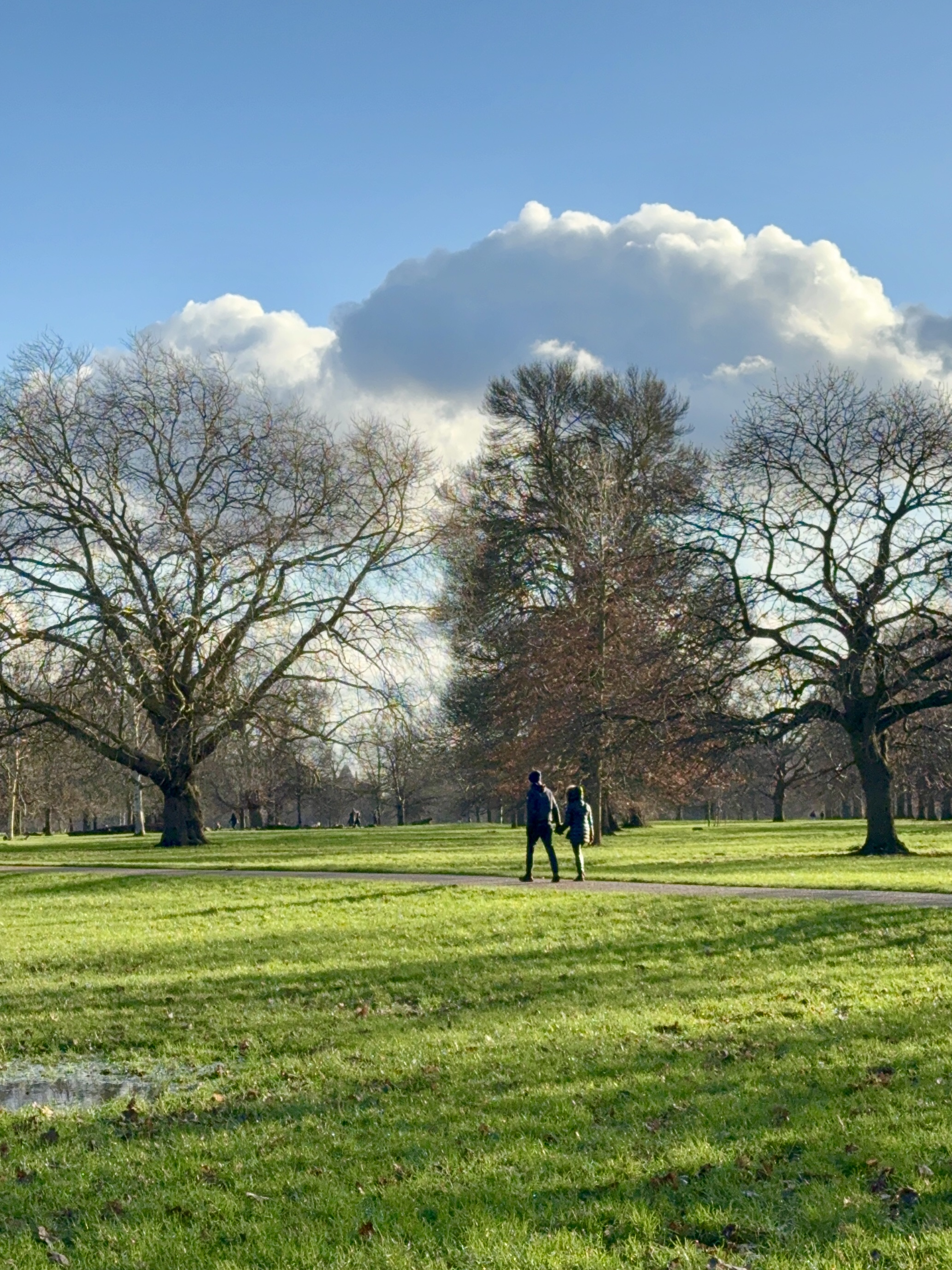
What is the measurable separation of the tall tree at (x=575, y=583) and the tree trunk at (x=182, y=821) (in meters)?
10.1

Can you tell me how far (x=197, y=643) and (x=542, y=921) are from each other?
61.2 ft

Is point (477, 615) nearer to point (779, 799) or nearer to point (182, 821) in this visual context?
point (182, 821)

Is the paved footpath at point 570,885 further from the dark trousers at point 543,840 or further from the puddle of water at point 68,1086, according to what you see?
the puddle of water at point 68,1086

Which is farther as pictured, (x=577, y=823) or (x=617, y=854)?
(x=617, y=854)

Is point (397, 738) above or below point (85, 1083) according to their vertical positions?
above

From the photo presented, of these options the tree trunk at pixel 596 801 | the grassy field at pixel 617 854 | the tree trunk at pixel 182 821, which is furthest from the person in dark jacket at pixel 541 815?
the tree trunk at pixel 182 821

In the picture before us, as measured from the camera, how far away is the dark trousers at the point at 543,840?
815 inches

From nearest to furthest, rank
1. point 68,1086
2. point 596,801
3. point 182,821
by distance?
point 68,1086 → point 596,801 → point 182,821

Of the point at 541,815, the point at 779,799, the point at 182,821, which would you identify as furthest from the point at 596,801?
the point at 779,799

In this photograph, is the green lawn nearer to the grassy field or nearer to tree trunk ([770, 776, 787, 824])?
the grassy field

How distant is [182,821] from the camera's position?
36906 millimetres

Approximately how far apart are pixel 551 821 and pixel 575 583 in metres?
16.1

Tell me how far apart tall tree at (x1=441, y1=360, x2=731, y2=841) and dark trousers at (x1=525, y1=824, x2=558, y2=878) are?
343 inches

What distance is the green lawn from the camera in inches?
197
